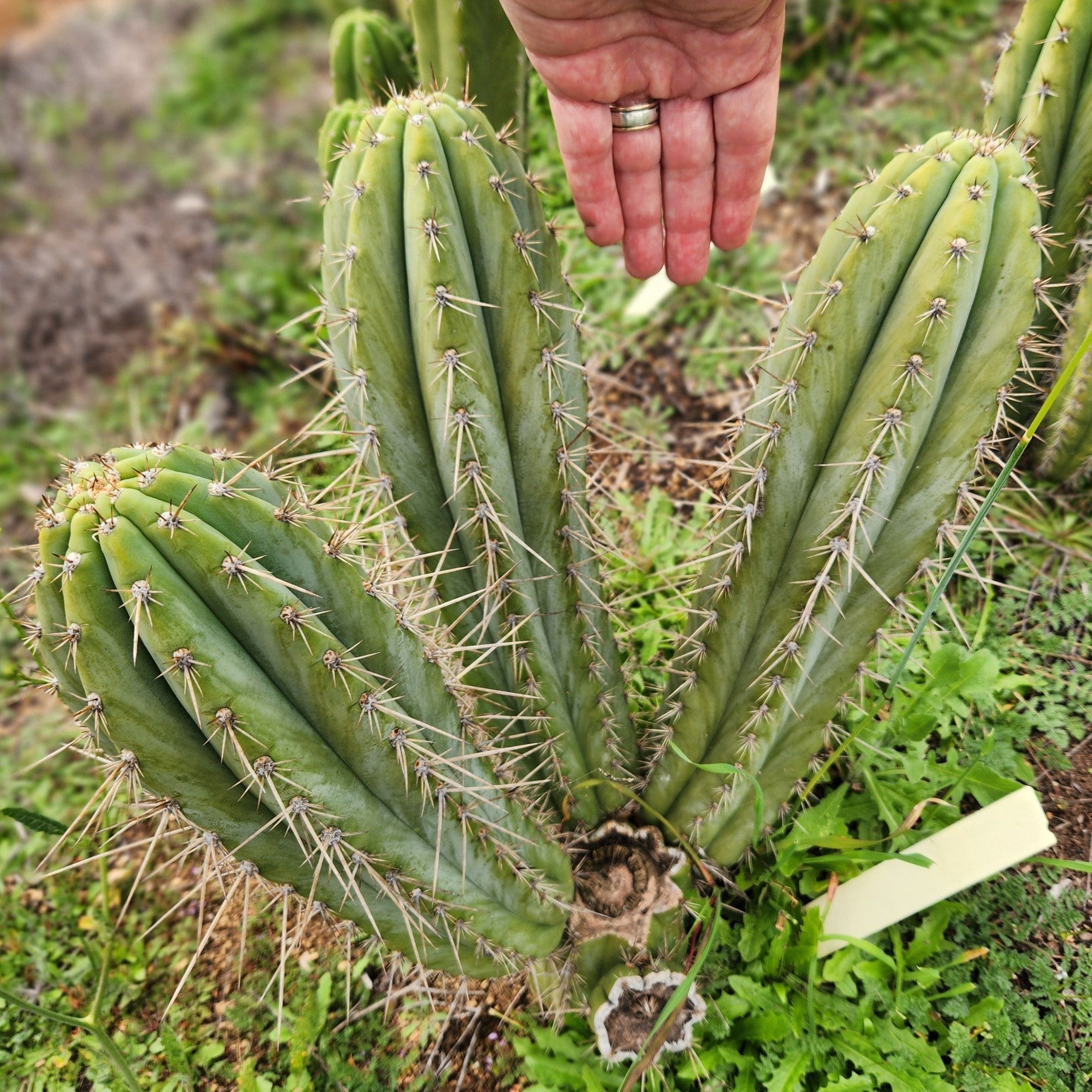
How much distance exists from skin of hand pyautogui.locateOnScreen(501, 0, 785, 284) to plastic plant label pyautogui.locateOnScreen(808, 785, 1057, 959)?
1.48m

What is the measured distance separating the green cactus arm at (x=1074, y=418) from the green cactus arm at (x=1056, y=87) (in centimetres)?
33

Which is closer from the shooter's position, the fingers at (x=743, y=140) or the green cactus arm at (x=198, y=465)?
the green cactus arm at (x=198, y=465)

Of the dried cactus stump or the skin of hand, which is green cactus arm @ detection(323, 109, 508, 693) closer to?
the skin of hand

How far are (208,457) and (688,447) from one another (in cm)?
181

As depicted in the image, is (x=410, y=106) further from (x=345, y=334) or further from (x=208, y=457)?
(x=208, y=457)

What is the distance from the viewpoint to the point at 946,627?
2.31 metres

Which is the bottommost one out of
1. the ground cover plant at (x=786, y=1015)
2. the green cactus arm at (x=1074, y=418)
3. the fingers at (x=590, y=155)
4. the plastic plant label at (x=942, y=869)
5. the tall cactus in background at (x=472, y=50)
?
the ground cover plant at (x=786, y=1015)

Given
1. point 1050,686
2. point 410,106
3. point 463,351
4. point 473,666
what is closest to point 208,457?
point 463,351

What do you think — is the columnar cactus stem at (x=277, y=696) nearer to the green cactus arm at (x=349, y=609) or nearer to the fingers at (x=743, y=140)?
the green cactus arm at (x=349, y=609)

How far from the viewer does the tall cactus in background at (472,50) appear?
242 centimetres

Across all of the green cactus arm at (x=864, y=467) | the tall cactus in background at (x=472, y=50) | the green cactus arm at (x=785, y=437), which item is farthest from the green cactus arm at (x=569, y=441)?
the tall cactus in background at (x=472, y=50)

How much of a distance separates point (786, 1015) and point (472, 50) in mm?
2503

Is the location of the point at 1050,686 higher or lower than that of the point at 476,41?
lower

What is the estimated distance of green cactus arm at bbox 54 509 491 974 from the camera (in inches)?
47.6
